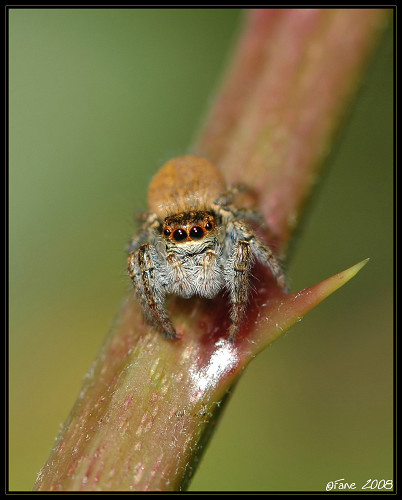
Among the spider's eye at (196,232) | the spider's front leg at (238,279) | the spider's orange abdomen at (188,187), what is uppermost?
the spider's orange abdomen at (188,187)

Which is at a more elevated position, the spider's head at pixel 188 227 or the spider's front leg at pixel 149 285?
the spider's head at pixel 188 227

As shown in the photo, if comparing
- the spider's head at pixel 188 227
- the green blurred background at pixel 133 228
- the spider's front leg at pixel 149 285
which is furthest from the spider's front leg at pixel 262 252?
the green blurred background at pixel 133 228

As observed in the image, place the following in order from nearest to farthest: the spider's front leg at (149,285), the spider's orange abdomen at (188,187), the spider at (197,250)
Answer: the spider's front leg at (149,285), the spider at (197,250), the spider's orange abdomen at (188,187)

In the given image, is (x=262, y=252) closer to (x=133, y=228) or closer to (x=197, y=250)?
(x=197, y=250)

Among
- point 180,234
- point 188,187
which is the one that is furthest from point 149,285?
point 188,187

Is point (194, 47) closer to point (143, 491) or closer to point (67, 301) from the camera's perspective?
point (67, 301)

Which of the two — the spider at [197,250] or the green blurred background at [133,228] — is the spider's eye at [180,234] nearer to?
the spider at [197,250]
